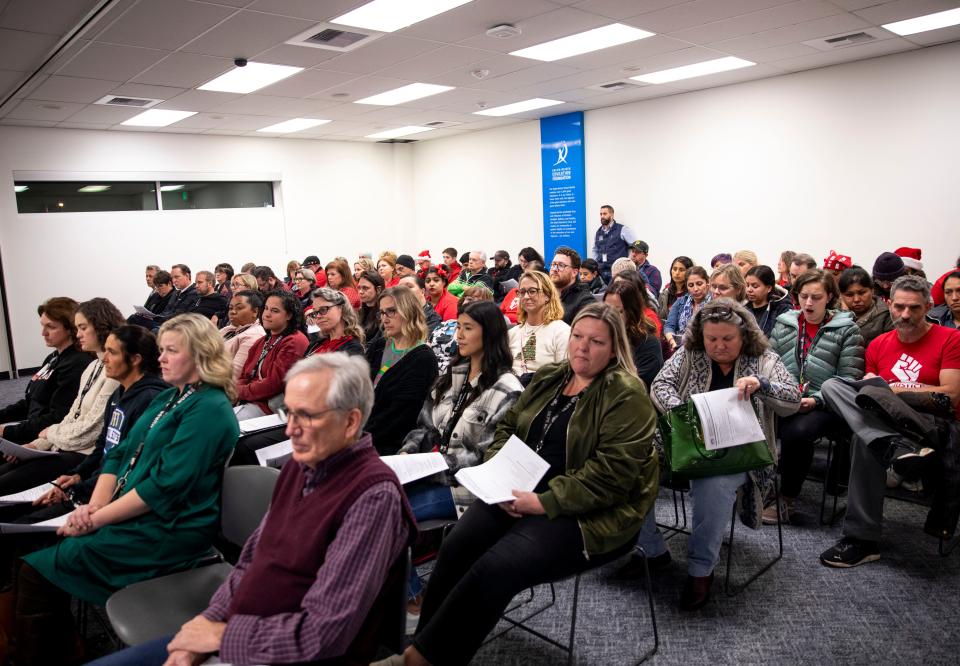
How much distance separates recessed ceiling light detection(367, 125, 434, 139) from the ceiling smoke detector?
207 inches

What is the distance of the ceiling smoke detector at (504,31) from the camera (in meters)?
5.34

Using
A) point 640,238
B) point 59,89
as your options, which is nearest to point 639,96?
point 640,238

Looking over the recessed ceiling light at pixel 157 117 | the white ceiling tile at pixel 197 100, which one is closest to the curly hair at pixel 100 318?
the white ceiling tile at pixel 197 100

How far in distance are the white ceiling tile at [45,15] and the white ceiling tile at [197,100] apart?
243cm

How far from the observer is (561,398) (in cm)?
248

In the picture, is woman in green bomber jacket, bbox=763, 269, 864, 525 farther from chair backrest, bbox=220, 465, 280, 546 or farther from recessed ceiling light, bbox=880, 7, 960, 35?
recessed ceiling light, bbox=880, 7, 960, 35

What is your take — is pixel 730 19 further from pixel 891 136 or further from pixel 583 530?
pixel 583 530

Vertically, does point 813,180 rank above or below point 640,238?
above

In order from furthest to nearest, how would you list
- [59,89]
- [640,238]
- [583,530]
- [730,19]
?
[640,238] → [59,89] → [730,19] → [583,530]

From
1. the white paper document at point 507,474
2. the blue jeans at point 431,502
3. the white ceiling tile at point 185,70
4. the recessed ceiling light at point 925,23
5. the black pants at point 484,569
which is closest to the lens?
the black pants at point 484,569

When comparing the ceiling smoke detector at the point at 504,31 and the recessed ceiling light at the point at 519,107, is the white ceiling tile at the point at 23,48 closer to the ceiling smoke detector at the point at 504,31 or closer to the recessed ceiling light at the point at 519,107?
the ceiling smoke detector at the point at 504,31

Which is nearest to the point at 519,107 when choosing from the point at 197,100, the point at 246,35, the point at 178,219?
the point at 197,100

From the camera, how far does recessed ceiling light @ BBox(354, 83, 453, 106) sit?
25.4 ft

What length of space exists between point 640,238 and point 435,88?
12.3ft
